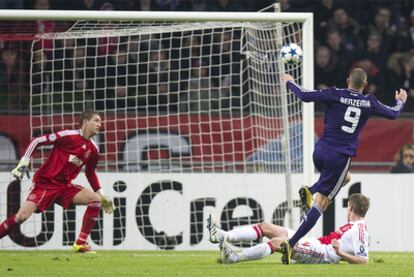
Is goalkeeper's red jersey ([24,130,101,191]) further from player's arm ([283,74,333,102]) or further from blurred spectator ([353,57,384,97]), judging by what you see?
blurred spectator ([353,57,384,97])

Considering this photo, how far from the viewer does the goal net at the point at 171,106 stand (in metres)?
14.2

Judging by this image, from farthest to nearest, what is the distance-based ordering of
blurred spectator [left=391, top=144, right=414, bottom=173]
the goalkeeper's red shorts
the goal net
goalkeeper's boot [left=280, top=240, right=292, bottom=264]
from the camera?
blurred spectator [left=391, top=144, right=414, bottom=173], the goal net, the goalkeeper's red shorts, goalkeeper's boot [left=280, top=240, right=292, bottom=264]

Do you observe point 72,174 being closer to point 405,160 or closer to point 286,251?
point 286,251

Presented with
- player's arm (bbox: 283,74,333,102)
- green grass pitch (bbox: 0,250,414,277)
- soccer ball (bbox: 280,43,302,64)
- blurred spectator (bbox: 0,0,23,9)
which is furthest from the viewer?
blurred spectator (bbox: 0,0,23,9)

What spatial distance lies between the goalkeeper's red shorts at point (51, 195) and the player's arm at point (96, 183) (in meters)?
0.18

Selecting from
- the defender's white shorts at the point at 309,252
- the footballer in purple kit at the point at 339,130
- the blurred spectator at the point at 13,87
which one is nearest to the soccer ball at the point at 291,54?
the footballer in purple kit at the point at 339,130

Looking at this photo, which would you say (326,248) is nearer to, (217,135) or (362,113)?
(362,113)

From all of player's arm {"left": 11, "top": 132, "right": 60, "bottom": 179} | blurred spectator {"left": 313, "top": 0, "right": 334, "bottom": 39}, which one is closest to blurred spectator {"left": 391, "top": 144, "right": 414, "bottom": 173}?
blurred spectator {"left": 313, "top": 0, "right": 334, "bottom": 39}

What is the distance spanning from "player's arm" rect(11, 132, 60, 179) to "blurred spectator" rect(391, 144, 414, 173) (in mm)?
4834

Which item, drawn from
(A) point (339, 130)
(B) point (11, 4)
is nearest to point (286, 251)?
(A) point (339, 130)

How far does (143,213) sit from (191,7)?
5166 mm

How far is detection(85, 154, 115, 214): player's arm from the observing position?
12.9m

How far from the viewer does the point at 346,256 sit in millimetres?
10664

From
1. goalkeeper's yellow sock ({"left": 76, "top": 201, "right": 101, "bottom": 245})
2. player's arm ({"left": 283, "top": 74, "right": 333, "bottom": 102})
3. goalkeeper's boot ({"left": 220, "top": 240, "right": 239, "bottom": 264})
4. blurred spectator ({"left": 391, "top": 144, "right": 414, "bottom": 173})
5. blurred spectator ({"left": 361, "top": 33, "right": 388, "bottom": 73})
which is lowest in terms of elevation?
goalkeeper's boot ({"left": 220, "top": 240, "right": 239, "bottom": 264})
